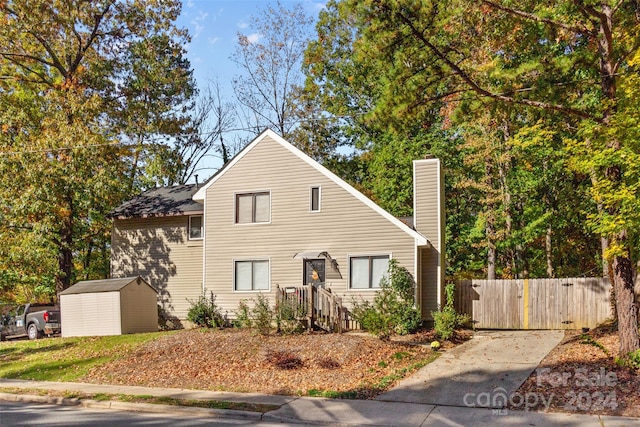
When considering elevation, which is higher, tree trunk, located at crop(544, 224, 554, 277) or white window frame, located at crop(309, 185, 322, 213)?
white window frame, located at crop(309, 185, 322, 213)

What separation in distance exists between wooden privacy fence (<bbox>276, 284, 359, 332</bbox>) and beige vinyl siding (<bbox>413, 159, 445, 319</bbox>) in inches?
125

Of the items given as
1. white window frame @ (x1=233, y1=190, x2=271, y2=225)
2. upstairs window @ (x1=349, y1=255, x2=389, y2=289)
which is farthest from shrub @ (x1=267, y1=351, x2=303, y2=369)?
white window frame @ (x1=233, y1=190, x2=271, y2=225)

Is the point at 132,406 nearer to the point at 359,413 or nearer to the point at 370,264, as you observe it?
the point at 359,413

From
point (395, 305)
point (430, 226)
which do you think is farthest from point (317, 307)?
point (430, 226)

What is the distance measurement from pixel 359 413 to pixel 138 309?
13.4 m

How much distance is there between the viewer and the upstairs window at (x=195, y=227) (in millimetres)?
23500

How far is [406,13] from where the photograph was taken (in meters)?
11.2

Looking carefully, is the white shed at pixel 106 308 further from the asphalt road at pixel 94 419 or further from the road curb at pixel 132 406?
the asphalt road at pixel 94 419

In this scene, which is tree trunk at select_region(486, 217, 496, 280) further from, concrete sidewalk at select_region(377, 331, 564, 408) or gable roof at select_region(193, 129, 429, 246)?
concrete sidewalk at select_region(377, 331, 564, 408)

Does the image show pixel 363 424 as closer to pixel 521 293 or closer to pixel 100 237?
pixel 521 293

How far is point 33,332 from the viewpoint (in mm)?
23109

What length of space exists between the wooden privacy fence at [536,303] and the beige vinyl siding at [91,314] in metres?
12.1

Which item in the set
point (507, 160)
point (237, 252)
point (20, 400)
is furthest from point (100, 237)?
point (507, 160)

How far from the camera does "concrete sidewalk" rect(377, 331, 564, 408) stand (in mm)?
10453
